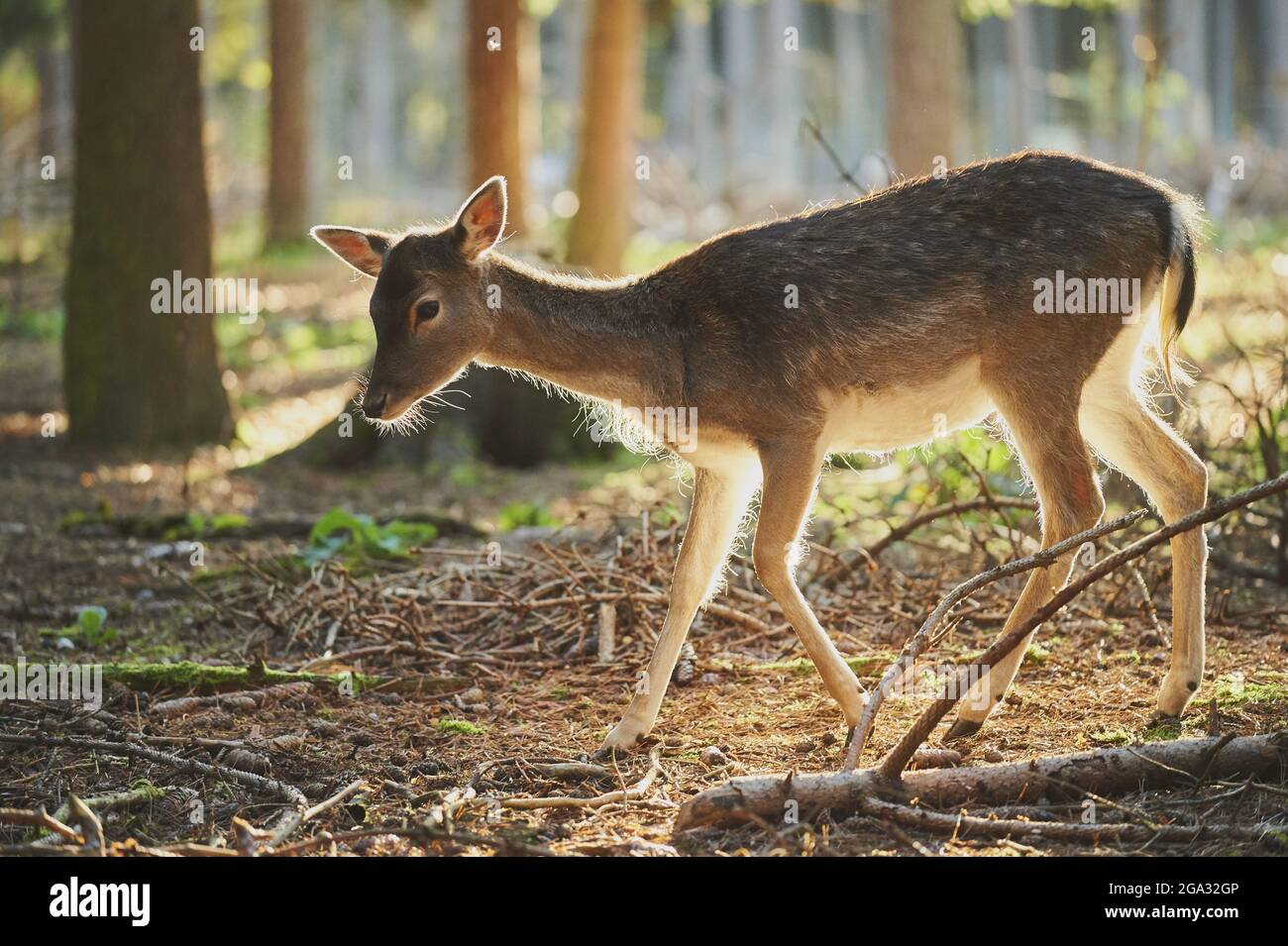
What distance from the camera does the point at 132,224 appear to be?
11938mm

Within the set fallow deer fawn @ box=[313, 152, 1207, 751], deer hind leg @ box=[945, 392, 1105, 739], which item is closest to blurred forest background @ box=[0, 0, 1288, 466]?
fallow deer fawn @ box=[313, 152, 1207, 751]

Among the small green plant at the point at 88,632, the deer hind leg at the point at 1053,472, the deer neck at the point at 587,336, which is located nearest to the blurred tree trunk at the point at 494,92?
the small green plant at the point at 88,632

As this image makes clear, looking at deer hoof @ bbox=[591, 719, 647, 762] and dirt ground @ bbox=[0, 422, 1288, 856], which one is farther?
deer hoof @ bbox=[591, 719, 647, 762]

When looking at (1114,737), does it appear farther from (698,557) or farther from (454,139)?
(454,139)

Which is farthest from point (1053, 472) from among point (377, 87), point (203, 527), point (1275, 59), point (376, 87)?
point (377, 87)

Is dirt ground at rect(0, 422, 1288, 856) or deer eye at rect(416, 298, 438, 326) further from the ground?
deer eye at rect(416, 298, 438, 326)

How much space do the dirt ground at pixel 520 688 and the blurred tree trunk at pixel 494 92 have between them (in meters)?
8.98

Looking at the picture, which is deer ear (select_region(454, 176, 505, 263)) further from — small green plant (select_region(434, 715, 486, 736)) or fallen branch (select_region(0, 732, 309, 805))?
fallen branch (select_region(0, 732, 309, 805))

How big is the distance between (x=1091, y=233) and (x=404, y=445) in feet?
24.5

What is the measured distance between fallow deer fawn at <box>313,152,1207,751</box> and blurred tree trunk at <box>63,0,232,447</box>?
21.4 feet

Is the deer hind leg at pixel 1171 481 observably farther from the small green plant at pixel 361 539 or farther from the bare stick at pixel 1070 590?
the small green plant at pixel 361 539

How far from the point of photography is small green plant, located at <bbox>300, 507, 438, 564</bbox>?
844 cm

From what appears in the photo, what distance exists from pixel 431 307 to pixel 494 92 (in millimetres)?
11973
